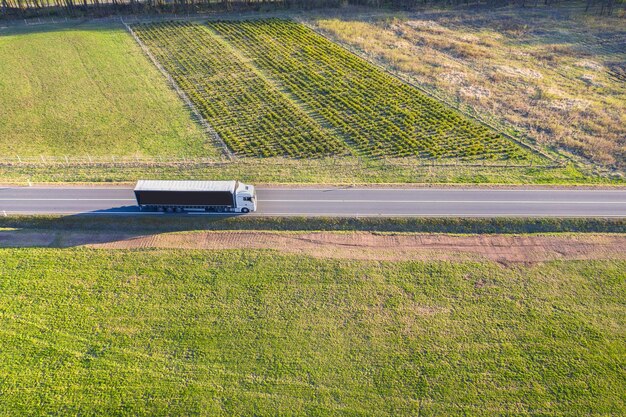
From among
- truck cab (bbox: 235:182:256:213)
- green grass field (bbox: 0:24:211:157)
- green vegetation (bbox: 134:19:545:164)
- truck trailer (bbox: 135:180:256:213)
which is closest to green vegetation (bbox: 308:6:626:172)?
green vegetation (bbox: 134:19:545:164)

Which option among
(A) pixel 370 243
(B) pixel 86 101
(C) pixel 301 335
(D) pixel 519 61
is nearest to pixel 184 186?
(A) pixel 370 243

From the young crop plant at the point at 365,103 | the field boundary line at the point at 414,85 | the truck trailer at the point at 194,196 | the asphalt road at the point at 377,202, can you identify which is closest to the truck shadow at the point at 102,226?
the asphalt road at the point at 377,202

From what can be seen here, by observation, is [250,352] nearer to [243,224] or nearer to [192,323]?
[192,323]

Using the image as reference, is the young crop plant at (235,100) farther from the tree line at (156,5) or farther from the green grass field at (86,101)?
the tree line at (156,5)

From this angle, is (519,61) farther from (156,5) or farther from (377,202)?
(156,5)

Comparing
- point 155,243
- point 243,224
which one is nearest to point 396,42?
point 243,224
